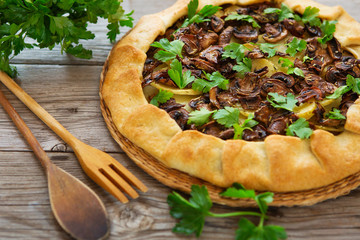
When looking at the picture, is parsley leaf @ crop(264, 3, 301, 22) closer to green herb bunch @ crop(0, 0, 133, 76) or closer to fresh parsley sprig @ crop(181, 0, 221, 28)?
fresh parsley sprig @ crop(181, 0, 221, 28)

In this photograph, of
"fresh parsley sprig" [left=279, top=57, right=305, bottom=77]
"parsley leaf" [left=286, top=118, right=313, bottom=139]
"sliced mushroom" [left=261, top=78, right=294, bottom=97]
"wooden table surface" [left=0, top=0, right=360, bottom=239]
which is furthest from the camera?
A: "fresh parsley sprig" [left=279, top=57, right=305, bottom=77]

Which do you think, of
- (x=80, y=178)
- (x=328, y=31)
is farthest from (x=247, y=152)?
(x=328, y=31)

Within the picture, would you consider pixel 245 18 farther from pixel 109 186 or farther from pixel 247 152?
pixel 109 186

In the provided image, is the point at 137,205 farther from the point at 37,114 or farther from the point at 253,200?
the point at 37,114

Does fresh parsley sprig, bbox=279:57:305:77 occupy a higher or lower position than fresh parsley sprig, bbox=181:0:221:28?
lower

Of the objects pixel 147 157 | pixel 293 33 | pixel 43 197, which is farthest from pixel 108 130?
pixel 293 33

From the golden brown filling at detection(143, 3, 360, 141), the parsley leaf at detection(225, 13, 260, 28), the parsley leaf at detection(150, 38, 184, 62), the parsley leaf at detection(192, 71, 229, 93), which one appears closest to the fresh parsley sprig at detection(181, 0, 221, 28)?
the golden brown filling at detection(143, 3, 360, 141)

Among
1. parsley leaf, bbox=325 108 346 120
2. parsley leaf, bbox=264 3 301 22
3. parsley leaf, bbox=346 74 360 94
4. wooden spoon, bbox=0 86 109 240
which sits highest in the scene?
parsley leaf, bbox=264 3 301 22
